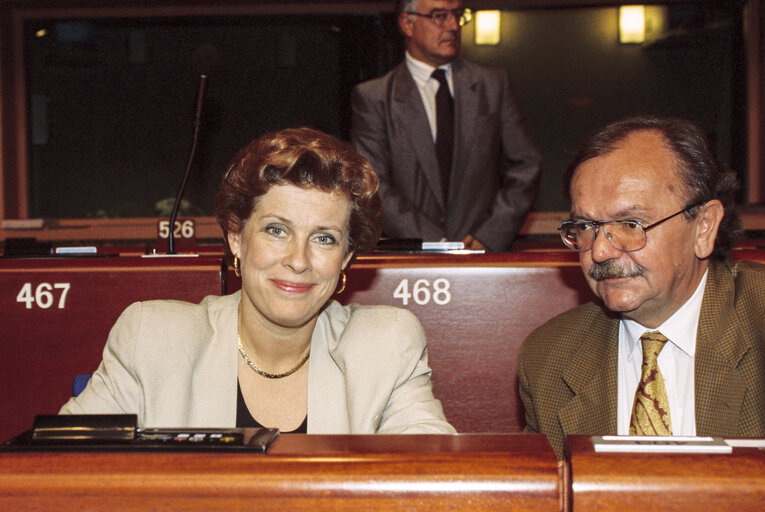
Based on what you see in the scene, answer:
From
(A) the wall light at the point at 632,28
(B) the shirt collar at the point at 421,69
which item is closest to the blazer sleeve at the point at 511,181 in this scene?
(B) the shirt collar at the point at 421,69

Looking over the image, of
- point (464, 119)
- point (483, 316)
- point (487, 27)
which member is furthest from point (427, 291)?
point (487, 27)

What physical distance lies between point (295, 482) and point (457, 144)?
2.79 m

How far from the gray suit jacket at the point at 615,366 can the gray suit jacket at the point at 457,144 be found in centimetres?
153

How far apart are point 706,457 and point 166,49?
5.33 m

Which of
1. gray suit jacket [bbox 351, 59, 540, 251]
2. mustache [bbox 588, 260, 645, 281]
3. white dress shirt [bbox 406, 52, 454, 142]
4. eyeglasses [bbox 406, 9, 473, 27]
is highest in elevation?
eyeglasses [bbox 406, 9, 473, 27]

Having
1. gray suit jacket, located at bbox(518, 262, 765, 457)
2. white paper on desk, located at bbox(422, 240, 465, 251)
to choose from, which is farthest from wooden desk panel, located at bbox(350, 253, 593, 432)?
white paper on desk, located at bbox(422, 240, 465, 251)

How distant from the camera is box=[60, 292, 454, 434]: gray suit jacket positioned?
4.77ft

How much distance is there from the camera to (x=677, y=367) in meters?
1.58

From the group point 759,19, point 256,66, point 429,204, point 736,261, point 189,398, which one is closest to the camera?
point 189,398

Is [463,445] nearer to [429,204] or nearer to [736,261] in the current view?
[736,261]

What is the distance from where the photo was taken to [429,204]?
3.26m

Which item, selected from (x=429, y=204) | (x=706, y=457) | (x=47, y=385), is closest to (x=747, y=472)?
(x=706, y=457)

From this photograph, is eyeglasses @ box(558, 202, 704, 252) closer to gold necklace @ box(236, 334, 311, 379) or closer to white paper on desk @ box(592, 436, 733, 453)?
gold necklace @ box(236, 334, 311, 379)

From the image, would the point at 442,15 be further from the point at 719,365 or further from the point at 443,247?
the point at 719,365
